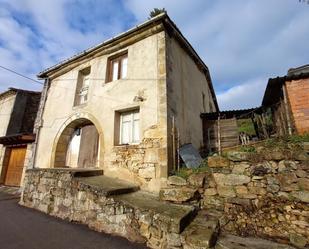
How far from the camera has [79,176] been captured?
5.64 meters

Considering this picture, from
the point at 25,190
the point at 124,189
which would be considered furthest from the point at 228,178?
the point at 25,190

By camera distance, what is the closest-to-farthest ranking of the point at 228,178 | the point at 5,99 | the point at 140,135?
the point at 228,178 → the point at 140,135 → the point at 5,99

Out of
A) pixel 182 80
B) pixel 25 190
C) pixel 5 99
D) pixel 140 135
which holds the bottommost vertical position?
pixel 25 190

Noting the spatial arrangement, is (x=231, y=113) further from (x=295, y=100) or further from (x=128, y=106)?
(x=128, y=106)

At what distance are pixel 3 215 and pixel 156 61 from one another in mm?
6375

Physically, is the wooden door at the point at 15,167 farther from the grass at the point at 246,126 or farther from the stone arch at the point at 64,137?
the grass at the point at 246,126

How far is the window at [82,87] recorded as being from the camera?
28.6ft

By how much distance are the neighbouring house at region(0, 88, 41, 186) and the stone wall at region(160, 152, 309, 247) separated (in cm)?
830

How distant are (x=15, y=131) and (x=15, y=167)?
368cm

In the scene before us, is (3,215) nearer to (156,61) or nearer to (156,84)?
(156,84)

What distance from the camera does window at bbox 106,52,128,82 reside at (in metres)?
7.69

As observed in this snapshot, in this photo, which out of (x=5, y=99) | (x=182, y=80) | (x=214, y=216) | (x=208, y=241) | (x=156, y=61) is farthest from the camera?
(x=5, y=99)

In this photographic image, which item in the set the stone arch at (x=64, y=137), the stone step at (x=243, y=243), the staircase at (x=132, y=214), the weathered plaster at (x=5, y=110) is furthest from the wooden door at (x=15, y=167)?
the stone step at (x=243, y=243)

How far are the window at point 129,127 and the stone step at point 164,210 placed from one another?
200 centimetres
